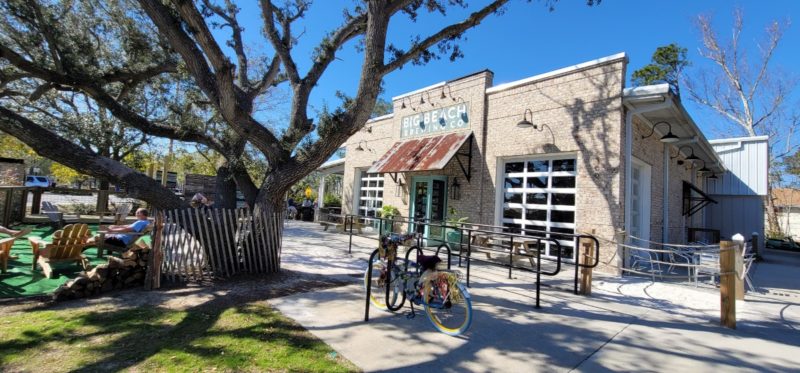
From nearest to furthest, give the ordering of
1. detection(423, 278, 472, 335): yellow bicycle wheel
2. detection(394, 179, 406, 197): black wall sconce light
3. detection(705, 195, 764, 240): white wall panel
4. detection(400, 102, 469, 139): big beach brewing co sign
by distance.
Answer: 1. detection(423, 278, 472, 335): yellow bicycle wheel
2. detection(400, 102, 469, 139): big beach brewing co sign
3. detection(394, 179, 406, 197): black wall sconce light
4. detection(705, 195, 764, 240): white wall panel

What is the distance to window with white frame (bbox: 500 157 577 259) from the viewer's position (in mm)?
8836

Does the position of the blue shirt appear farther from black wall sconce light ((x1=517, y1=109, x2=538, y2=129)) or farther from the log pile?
black wall sconce light ((x1=517, y1=109, x2=538, y2=129))

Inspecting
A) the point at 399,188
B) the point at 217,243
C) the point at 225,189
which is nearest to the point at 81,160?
the point at 225,189

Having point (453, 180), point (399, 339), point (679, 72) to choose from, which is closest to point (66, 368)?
point (399, 339)

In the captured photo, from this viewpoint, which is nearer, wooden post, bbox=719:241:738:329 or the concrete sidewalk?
the concrete sidewalk

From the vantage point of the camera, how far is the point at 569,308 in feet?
16.7

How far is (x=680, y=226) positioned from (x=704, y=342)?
10.5 metres

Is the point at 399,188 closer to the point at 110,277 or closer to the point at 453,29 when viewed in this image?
the point at 453,29

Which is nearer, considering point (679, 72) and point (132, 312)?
point (132, 312)

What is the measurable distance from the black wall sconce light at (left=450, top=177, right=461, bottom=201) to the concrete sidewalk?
4588 mm

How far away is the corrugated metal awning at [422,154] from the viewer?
1021 cm

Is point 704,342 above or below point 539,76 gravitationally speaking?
below

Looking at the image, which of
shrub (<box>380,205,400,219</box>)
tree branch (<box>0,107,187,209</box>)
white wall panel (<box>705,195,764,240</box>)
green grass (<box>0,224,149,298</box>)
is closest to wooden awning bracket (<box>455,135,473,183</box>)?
shrub (<box>380,205,400,219</box>)

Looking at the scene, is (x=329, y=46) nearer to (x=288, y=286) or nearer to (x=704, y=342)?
(x=288, y=286)
